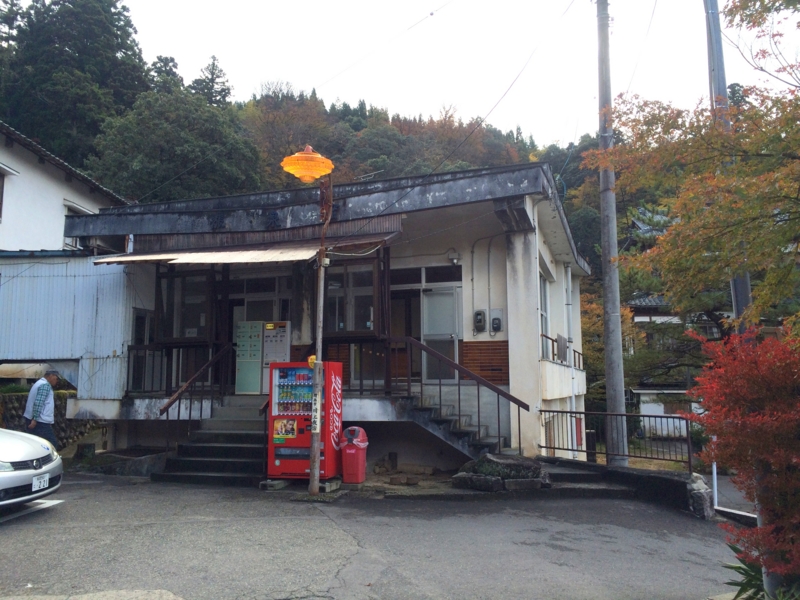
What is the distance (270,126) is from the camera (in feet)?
148

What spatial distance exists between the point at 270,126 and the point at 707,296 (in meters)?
33.4

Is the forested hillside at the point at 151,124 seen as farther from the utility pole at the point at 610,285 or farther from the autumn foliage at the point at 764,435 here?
the autumn foliage at the point at 764,435

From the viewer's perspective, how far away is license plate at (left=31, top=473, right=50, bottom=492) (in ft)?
26.2

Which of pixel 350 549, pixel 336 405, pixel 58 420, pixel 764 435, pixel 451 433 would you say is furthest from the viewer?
pixel 58 420

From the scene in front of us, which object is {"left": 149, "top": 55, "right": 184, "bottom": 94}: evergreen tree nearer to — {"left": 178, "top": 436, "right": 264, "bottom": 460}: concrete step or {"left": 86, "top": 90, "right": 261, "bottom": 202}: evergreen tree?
{"left": 86, "top": 90, "right": 261, "bottom": 202}: evergreen tree

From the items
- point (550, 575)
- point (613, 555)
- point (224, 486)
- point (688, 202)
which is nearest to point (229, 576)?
point (550, 575)

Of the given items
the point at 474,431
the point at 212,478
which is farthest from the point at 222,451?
the point at 474,431

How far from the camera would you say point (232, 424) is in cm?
1221

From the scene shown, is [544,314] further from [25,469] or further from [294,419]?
[25,469]

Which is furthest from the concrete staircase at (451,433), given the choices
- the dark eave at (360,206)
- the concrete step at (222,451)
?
the dark eave at (360,206)

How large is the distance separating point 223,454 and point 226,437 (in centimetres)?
37

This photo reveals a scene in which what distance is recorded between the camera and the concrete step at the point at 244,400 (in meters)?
12.9

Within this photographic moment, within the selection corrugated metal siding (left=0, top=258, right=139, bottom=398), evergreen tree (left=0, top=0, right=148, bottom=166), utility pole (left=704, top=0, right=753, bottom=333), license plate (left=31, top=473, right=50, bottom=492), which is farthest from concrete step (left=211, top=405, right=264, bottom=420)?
evergreen tree (left=0, top=0, right=148, bottom=166)

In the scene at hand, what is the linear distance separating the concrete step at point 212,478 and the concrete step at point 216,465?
6.2 inches
